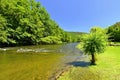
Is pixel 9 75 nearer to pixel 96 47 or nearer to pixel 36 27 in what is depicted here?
pixel 96 47

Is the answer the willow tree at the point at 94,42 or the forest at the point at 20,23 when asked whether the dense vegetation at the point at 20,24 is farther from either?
the willow tree at the point at 94,42

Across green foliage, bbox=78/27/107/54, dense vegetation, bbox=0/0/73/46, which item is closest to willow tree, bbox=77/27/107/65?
green foliage, bbox=78/27/107/54

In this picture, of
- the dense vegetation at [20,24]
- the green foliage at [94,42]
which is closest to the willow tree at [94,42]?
the green foliage at [94,42]

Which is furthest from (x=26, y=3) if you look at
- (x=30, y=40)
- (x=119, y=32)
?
(x=119, y=32)

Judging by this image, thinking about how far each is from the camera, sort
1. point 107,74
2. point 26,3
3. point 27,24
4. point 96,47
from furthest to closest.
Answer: point 26,3 → point 27,24 → point 96,47 → point 107,74

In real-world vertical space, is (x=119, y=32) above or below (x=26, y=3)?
below

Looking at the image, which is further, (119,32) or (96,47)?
(119,32)

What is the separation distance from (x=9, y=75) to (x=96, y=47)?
9.59 metres

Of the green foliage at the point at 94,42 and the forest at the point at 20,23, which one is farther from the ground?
the forest at the point at 20,23

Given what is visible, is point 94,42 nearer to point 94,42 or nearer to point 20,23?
point 94,42

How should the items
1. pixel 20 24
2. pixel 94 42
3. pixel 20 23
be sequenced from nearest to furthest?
pixel 94 42
pixel 20 23
pixel 20 24

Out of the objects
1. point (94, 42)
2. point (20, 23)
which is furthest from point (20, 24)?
point (94, 42)

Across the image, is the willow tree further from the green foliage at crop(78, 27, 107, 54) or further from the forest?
the forest

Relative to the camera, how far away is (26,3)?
79000mm
